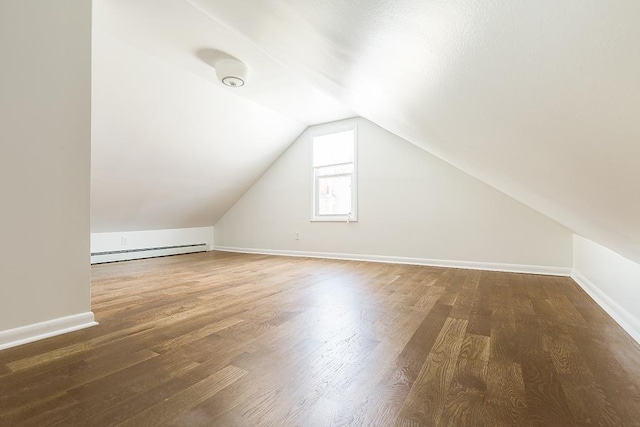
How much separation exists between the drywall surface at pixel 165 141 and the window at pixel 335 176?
0.60 m

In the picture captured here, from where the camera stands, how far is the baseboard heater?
427 centimetres

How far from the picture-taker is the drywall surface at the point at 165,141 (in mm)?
2824

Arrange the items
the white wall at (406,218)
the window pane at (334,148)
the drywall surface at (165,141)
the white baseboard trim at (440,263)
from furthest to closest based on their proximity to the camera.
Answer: the window pane at (334,148)
the white wall at (406,218)
the white baseboard trim at (440,263)
the drywall surface at (165,141)

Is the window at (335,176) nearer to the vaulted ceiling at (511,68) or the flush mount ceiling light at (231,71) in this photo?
the flush mount ceiling light at (231,71)

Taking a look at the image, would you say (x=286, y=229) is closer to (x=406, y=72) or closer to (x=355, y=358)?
(x=355, y=358)

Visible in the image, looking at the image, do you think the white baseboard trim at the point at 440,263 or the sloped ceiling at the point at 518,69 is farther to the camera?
the white baseboard trim at the point at 440,263

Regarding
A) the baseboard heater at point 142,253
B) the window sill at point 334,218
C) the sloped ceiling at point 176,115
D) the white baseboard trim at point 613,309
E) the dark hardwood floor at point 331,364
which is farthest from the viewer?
the window sill at point 334,218

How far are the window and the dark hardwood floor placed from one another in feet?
7.71

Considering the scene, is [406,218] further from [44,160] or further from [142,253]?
[142,253]

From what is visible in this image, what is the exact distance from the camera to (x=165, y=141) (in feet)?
11.8

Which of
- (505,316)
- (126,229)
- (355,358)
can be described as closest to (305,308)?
(355,358)

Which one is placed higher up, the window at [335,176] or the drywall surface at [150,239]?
the window at [335,176]

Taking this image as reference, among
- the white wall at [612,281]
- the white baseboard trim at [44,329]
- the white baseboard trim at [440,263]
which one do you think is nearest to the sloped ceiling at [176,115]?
the white baseboard trim at [440,263]

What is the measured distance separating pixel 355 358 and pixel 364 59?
1242 millimetres
